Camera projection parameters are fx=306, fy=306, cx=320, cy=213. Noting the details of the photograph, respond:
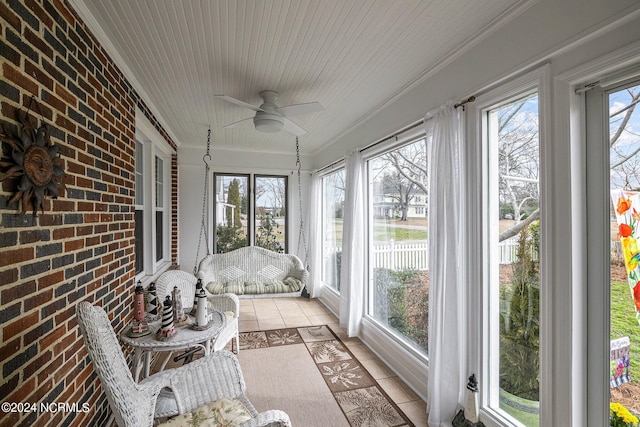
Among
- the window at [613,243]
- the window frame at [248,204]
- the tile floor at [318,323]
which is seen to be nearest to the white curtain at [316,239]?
the tile floor at [318,323]

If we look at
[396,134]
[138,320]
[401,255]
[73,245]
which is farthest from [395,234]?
[73,245]

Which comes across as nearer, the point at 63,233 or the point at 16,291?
the point at 16,291

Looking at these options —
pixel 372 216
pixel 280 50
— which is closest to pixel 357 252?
pixel 372 216

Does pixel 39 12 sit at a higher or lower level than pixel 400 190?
higher

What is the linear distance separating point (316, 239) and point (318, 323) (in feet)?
5.27

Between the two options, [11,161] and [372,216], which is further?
[372,216]

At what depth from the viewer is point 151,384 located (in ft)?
4.80

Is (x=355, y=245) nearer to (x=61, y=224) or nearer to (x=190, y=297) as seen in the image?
(x=190, y=297)

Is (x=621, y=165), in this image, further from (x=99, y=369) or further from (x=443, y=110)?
(x=99, y=369)

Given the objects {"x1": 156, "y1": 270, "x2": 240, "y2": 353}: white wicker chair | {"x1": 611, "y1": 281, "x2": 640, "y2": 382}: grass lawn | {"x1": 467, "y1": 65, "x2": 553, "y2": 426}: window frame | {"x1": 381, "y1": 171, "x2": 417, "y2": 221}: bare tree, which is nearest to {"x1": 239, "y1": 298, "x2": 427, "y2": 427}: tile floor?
{"x1": 467, "y1": 65, "x2": 553, "y2": 426}: window frame

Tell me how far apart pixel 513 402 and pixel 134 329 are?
2.35 meters

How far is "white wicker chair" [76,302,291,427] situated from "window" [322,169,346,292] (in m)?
3.08

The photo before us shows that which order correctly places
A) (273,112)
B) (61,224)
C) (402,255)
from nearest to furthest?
(61,224) < (273,112) < (402,255)

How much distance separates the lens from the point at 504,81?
5.65ft
